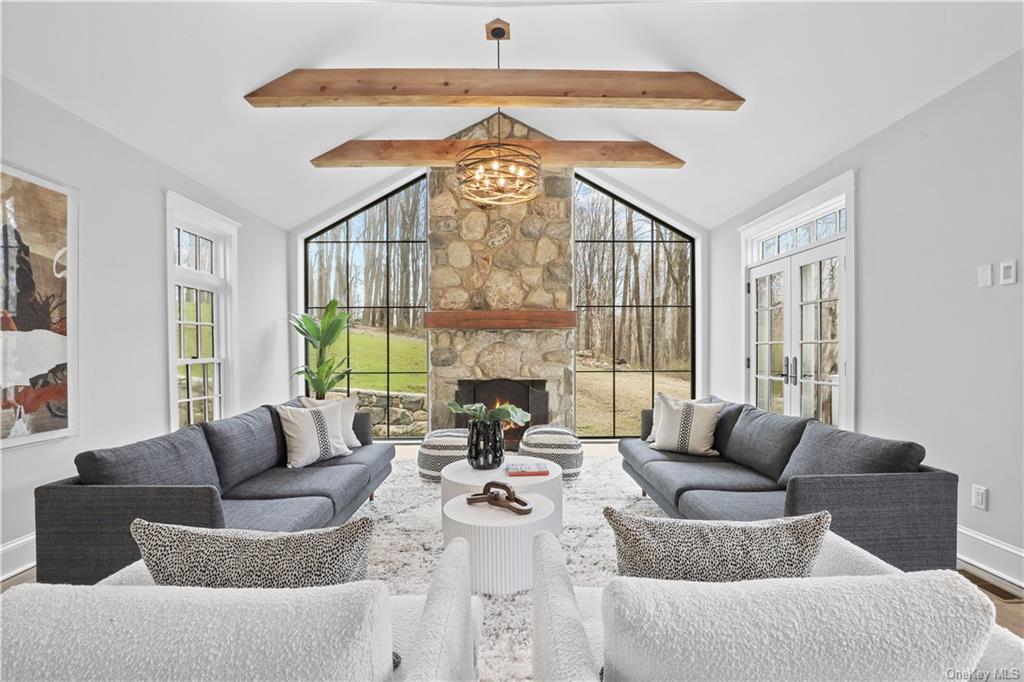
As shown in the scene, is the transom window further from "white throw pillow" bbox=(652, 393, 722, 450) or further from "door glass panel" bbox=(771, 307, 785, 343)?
"white throw pillow" bbox=(652, 393, 722, 450)

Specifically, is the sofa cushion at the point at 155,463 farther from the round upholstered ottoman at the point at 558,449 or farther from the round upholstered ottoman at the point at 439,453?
the round upholstered ottoman at the point at 558,449

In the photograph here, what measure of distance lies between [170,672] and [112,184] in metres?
3.81

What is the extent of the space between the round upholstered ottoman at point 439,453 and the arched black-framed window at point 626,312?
126 inches

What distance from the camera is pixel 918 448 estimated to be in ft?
7.43

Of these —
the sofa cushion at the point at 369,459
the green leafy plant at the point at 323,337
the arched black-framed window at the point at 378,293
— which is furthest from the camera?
the arched black-framed window at the point at 378,293

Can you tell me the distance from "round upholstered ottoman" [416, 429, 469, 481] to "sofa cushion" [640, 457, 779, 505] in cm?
159

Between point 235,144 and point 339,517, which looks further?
point 235,144

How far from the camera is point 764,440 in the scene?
10.8ft

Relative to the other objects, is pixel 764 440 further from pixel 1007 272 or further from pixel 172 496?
pixel 172 496

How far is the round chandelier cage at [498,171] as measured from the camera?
13.9 feet

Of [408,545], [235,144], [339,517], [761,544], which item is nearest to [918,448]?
[761,544]

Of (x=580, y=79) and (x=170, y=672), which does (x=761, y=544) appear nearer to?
(x=170, y=672)

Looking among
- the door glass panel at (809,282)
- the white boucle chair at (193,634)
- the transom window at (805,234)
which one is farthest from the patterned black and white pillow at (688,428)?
the white boucle chair at (193,634)

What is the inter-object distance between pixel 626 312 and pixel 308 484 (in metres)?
5.24
